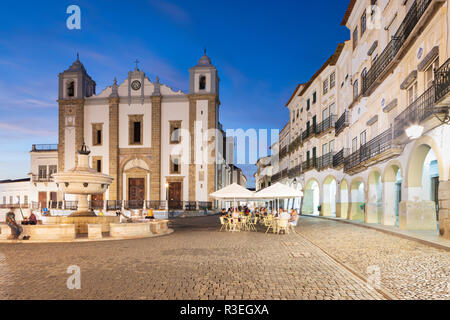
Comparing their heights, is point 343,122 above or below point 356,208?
above

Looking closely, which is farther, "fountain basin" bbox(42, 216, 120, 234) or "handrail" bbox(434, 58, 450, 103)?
"fountain basin" bbox(42, 216, 120, 234)

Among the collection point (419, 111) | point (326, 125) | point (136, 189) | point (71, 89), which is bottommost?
point (136, 189)

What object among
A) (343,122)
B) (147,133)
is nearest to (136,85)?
(147,133)

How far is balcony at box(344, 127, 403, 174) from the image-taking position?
16652 millimetres

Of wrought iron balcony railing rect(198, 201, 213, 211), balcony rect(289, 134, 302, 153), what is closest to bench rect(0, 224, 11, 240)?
wrought iron balcony railing rect(198, 201, 213, 211)

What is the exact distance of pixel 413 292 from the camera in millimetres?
5539

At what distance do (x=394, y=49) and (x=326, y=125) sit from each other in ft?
46.8

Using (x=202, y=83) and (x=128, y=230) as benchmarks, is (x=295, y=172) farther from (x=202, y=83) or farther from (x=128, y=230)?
(x=128, y=230)

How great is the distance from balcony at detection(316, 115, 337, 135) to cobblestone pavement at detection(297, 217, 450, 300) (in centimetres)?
1761

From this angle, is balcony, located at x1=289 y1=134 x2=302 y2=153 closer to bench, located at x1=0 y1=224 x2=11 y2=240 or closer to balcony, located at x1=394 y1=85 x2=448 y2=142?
balcony, located at x1=394 y1=85 x2=448 y2=142

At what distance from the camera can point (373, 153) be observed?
1945 cm

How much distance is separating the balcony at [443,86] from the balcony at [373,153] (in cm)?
516
